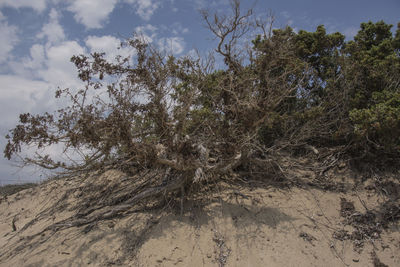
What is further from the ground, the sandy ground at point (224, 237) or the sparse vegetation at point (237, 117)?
the sparse vegetation at point (237, 117)

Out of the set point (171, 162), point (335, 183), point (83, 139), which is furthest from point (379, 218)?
point (83, 139)

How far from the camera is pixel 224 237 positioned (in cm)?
637

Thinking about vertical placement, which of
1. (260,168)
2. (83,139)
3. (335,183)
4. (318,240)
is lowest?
(318,240)

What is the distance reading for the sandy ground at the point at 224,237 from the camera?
5938mm

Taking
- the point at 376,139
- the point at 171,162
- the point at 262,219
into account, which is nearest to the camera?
the point at 171,162

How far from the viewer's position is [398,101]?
22.7 feet

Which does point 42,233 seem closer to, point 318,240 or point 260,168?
point 260,168

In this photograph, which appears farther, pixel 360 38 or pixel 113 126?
pixel 360 38

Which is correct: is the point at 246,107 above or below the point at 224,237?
above

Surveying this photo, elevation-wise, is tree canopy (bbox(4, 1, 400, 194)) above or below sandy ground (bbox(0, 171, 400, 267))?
above

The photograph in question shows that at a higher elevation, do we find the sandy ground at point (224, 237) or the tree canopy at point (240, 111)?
the tree canopy at point (240, 111)

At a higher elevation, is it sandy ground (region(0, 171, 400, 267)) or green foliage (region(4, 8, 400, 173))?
green foliage (region(4, 8, 400, 173))

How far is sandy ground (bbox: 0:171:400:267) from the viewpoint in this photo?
594cm

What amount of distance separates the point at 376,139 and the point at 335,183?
159 cm
